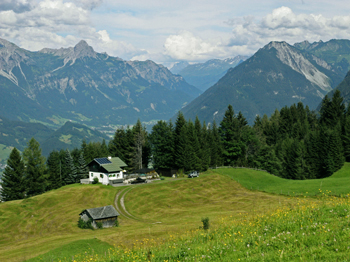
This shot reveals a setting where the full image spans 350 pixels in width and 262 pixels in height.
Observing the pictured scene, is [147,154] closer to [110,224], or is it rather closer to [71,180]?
[71,180]

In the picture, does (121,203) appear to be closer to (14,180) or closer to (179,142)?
(179,142)

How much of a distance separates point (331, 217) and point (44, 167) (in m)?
98.8

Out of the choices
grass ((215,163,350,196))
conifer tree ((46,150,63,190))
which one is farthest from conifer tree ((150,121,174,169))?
conifer tree ((46,150,63,190))

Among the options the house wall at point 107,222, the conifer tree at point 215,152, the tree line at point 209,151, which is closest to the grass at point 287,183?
the tree line at point 209,151

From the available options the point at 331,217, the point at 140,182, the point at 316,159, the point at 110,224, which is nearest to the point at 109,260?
the point at 331,217

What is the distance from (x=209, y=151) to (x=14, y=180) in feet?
224

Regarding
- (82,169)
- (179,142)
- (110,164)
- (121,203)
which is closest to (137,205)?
(121,203)

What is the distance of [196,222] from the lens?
43000 millimetres

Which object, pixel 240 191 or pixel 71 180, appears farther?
pixel 71 180

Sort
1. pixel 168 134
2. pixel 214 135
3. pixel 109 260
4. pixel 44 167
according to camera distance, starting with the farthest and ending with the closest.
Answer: pixel 214 135 → pixel 168 134 → pixel 44 167 → pixel 109 260

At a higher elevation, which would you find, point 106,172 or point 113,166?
point 113,166

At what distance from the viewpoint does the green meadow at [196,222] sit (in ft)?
41.7

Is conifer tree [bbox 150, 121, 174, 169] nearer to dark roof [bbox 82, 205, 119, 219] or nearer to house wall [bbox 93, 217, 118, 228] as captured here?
dark roof [bbox 82, 205, 119, 219]

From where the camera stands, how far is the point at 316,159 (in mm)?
101000
